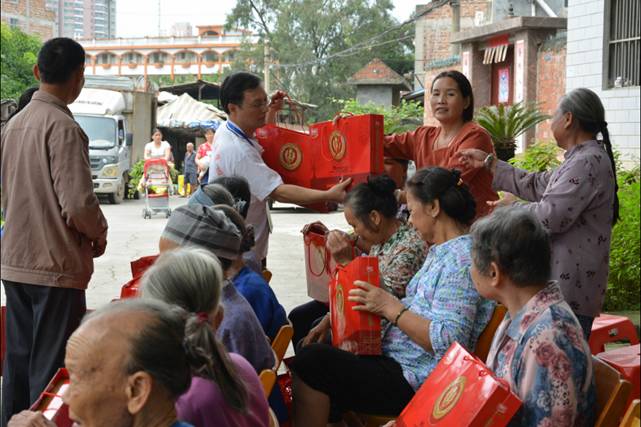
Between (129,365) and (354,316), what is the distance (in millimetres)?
1668

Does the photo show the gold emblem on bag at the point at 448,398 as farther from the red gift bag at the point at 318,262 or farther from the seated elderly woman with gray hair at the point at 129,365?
the red gift bag at the point at 318,262

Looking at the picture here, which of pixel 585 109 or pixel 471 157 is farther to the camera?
pixel 471 157

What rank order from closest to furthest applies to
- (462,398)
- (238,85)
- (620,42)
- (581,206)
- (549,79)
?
(462,398) → (581,206) → (238,85) → (620,42) → (549,79)

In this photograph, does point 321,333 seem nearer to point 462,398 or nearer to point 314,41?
point 462,398

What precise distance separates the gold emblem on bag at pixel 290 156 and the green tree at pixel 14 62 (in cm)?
3394

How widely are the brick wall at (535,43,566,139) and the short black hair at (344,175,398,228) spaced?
48.2ft

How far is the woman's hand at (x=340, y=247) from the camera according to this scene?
4.20m

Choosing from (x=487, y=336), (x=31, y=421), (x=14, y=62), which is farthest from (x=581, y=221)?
(x=14, y=62)

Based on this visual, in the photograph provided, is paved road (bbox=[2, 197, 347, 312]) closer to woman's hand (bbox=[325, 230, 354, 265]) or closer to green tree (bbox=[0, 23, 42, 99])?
woman's hand (bbox=[325, 230, 354, 265])

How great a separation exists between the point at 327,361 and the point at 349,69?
49715 millimetres

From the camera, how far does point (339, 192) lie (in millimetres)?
4395

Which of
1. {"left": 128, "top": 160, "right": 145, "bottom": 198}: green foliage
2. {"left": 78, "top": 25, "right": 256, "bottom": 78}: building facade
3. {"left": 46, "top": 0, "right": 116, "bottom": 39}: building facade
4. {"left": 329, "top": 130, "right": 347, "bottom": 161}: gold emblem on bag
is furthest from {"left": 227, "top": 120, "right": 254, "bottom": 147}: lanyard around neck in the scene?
{"left": 78, "top": 25, "right": 256, "bottom": 78}: building facade

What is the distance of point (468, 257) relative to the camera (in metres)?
3.56

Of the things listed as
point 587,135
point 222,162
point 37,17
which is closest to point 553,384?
point 587,135
